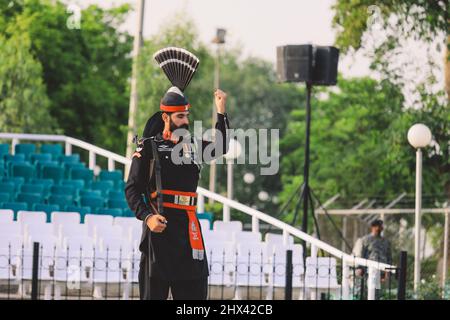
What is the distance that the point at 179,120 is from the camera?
1129 cm

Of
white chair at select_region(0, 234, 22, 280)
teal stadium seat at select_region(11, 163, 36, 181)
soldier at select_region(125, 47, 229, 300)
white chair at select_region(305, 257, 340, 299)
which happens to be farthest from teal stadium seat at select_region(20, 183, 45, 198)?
soldier at select_region(125, 47, 229, 300)

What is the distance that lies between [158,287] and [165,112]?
4.29 feet

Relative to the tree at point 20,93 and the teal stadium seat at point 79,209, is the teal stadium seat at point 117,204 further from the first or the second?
the tree at point 20,93

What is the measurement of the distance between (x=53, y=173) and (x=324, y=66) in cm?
495

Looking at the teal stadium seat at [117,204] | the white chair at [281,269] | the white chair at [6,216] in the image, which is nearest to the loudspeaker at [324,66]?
the white chair at [281,269]

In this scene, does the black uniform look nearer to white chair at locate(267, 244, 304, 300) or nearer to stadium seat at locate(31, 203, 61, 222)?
white chair at locate(267, 244, 304, 300)

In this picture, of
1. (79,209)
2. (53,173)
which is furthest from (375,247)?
(53,173)

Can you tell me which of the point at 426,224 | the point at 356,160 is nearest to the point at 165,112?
the point at 426,224

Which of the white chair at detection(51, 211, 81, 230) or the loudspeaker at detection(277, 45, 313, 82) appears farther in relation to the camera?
the loudspeaker at detection(277, 45, 313, 82)

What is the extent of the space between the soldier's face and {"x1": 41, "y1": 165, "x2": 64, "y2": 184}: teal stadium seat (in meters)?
12.8

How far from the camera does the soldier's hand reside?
1107 centimetres

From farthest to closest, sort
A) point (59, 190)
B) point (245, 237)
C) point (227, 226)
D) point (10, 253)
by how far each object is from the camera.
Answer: point (59, 190) → point (227, 226) → point (245, 237) → point (10, 253)

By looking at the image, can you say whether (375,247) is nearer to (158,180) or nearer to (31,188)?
(31,188)

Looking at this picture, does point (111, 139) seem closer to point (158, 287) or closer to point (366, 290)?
point (366, 290)
